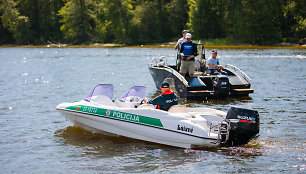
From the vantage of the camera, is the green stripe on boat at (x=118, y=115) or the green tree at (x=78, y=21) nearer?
the green stripe on boat at (x=118, y=115)

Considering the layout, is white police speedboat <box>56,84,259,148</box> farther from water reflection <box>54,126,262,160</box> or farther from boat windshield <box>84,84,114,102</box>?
water reflection <box>54,126,262,160</box>

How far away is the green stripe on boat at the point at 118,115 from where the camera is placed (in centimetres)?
962

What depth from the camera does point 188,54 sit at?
15383mm

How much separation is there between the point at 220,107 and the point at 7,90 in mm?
11409

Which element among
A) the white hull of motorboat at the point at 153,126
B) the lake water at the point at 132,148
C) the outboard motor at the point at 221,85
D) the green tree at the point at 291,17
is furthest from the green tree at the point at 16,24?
the white hull of motorboat at the point at 153,126

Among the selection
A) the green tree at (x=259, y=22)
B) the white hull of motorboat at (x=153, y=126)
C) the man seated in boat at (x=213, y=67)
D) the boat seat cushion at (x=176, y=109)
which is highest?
the green tree at (x=259, y=22)

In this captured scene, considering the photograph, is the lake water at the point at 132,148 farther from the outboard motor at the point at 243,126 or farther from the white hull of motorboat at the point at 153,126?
the outboard motor at the point at 243,126

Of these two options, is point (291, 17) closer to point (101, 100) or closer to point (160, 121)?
point (101, 100)

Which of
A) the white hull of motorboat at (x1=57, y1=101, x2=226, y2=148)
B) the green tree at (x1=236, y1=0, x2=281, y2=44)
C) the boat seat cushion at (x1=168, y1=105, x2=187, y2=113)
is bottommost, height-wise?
the white hull of motorboat at (x1=57, y1=101, x2=226, y2=148)

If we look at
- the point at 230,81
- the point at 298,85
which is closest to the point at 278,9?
the point at 298,85

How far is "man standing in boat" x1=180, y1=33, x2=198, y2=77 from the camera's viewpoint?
15223 mm

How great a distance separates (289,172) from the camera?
799cm

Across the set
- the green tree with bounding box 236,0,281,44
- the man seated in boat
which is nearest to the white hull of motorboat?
the man seated in boat

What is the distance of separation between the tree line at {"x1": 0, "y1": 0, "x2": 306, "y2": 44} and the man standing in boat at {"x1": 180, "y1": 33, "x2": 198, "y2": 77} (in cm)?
4787
